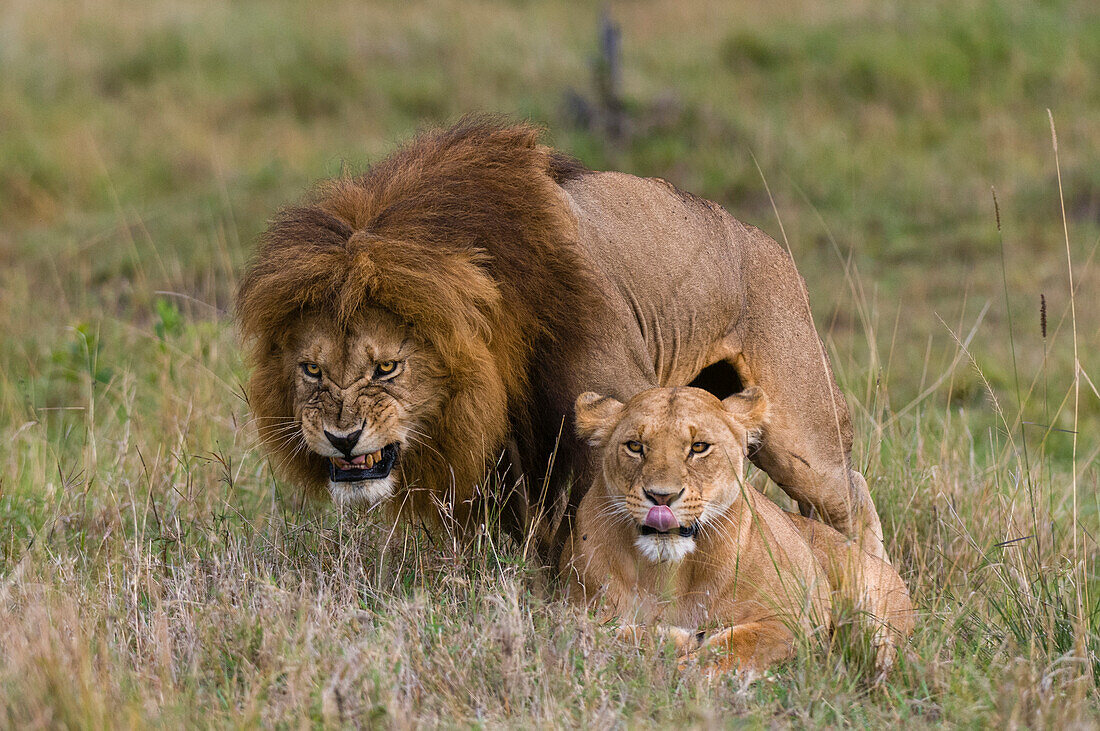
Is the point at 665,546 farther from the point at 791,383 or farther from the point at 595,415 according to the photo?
the point at 791,383

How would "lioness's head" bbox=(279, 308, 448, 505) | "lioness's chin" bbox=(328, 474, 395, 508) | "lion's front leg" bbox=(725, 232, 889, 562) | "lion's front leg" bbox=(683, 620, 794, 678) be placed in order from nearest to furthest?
"lion's front leg" bbox=(683, 620, 794, 678) < "lioness's head" bbox=(279, 308, 448, 505) < "lioness's chin" bbox=(328, 474, 395, 508) < "lion's front leg" bbox=(725, 232, 889, 562)

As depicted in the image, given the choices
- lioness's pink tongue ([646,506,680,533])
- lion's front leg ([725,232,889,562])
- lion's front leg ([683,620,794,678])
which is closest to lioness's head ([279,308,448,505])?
lioness's pink tongue ([646,506,680,533])

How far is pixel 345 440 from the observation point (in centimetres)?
351

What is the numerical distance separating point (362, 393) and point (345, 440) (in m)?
0.14

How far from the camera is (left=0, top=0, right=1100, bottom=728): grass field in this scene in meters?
3.24

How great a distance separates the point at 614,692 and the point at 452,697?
0.41 m

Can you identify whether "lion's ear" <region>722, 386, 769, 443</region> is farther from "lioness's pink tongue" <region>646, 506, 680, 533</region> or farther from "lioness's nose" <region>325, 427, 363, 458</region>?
"lioness's nose" <region>325, 427, 363, 458</region>

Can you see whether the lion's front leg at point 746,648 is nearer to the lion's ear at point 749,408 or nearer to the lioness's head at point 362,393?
the lion's ear at point 749,408

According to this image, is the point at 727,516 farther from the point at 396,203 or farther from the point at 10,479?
the point at 10,479

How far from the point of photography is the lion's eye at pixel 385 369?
11.8 feet

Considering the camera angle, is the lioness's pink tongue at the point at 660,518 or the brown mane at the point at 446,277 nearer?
the lioness's pink tongue at the point at 660,518

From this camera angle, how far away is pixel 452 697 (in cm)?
312

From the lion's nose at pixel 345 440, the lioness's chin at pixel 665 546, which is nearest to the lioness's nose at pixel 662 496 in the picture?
the lioness's chin at pixel 665 546

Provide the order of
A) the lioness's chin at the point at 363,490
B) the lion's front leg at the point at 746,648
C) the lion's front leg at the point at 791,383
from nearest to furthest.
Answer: the lion's front leg at the point at 746,648
the lioness's chin at the point at 363,490
the lion's front leg at the point at 791,383
